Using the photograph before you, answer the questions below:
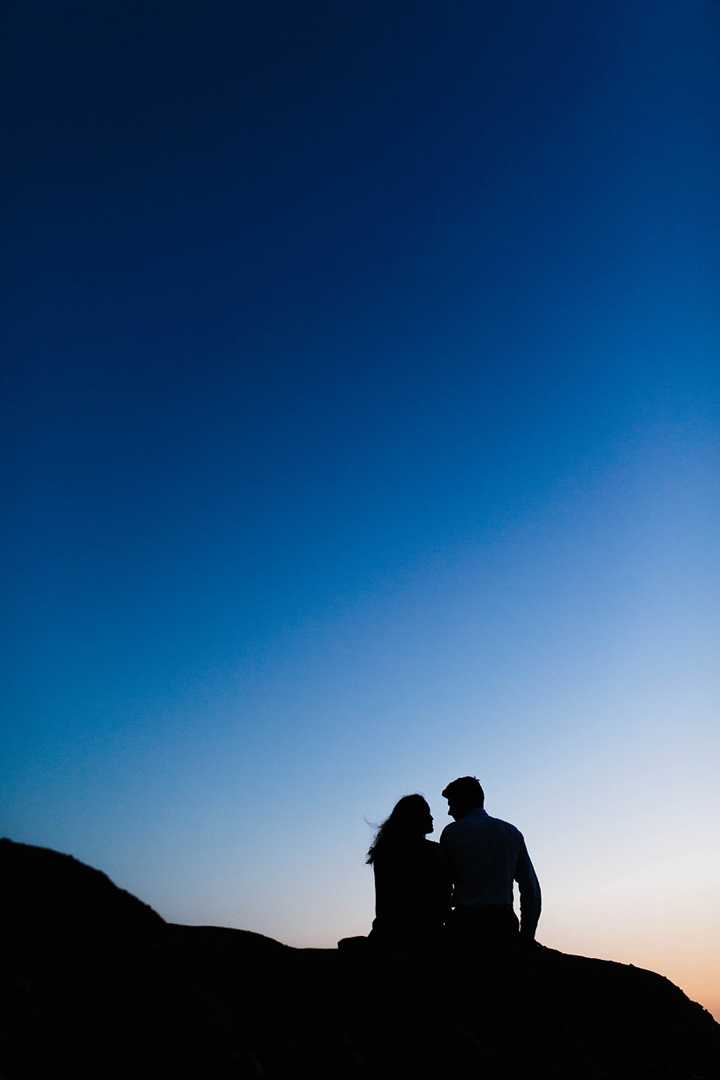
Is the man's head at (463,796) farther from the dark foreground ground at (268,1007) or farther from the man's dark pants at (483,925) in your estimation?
A: the dark foreground ground at (268,1007)

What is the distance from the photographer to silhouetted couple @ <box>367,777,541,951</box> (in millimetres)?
6656

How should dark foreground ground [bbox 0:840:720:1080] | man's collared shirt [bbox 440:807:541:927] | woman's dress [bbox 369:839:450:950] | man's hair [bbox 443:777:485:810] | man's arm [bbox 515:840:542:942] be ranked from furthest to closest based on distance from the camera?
man's hair [bbox 443:777:485:810] < man's arm [bbox 515:840:542:942] < man's collared shirt [bbox 440:807:541:927] < woman's dress [bbox 369:839:450:950] < dark foreground ground [bbox 0:840:720:1080]

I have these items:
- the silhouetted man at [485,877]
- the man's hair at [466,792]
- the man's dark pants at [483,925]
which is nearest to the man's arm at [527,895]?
the silhouetted man at [485,877]

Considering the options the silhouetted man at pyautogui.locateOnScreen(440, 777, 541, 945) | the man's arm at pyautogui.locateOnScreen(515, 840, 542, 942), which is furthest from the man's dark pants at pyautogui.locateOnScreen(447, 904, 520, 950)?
the man's arm at pyautogui.locateOnScreen(515, 840, 542, 942)

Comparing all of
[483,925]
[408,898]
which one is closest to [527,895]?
[483,925]

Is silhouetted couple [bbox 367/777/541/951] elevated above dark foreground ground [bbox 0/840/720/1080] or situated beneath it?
elevated above

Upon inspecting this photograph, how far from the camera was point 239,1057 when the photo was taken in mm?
3953

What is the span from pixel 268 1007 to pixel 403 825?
245 cm

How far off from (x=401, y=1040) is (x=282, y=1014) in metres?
0.91

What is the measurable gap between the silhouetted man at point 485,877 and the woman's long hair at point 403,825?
46cm

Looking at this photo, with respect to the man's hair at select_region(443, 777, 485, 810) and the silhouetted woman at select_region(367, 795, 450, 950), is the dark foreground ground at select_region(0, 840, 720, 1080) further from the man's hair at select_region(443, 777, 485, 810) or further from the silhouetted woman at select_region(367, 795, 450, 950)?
the man's hair at select_region(443, 777, 485, 810)

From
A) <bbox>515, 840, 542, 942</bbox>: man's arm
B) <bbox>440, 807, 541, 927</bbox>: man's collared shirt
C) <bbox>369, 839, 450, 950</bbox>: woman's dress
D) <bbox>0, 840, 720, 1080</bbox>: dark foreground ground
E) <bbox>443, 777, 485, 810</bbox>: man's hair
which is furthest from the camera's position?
<bbox>443, 777, 485, 810</bbox>: man's hair

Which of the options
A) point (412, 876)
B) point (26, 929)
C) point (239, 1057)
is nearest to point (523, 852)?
point (412, 876)

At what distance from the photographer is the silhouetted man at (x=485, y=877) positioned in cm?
702
